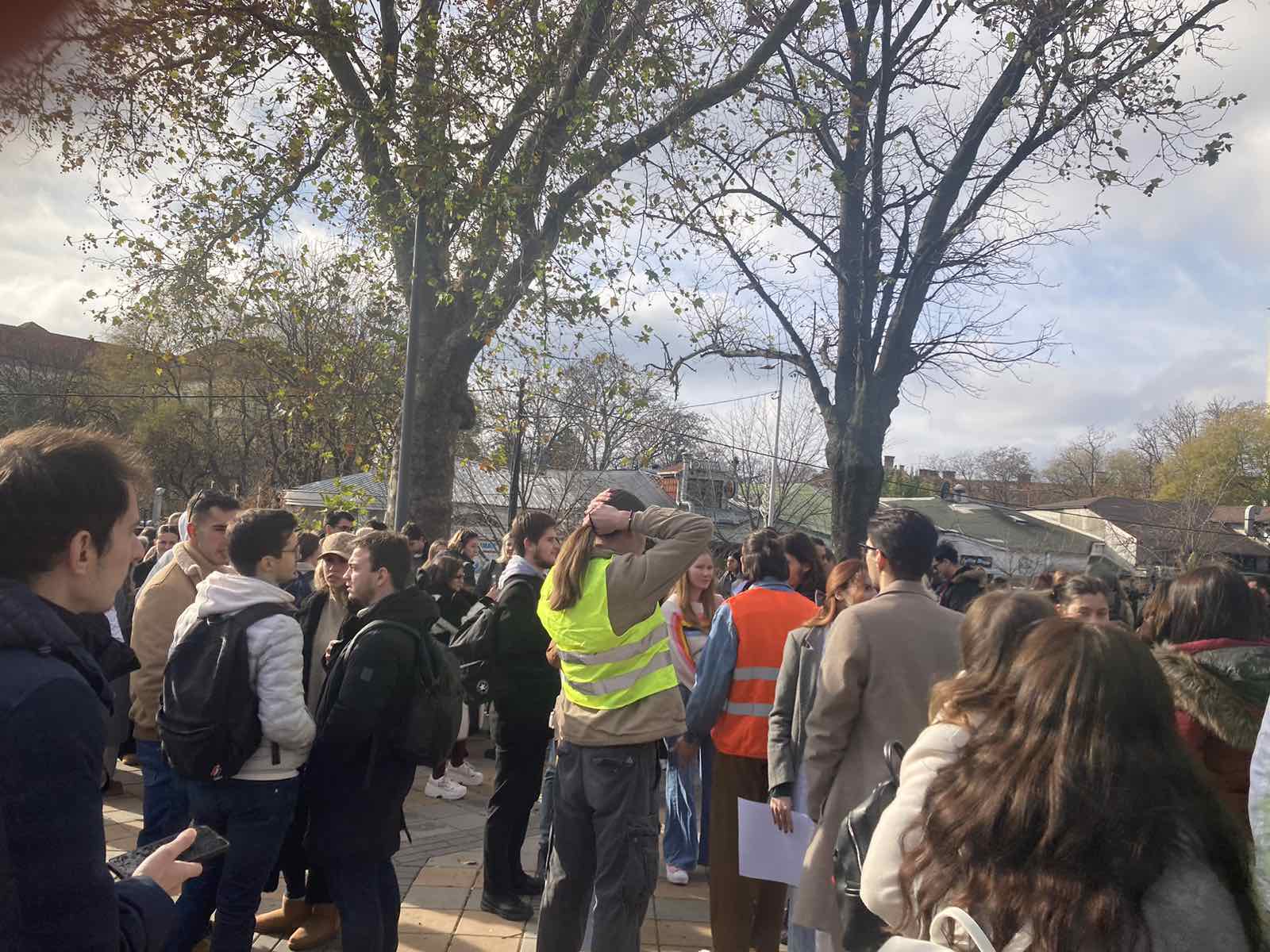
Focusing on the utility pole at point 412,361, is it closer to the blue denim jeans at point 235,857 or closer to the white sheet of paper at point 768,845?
the blue denim jeans at point 235,857

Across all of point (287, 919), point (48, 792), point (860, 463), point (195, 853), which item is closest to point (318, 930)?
point (287, 919)

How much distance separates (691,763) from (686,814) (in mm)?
404

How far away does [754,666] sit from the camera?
4805 millimetres

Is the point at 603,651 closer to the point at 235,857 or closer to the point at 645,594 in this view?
the point at 645,594

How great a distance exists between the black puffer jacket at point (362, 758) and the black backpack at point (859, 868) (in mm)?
2067

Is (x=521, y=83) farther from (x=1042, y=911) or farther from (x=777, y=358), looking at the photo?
(x=1042, y=911)

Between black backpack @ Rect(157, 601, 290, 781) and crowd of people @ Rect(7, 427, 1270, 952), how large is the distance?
0.6 inches

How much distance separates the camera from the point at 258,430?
4062 centimetres

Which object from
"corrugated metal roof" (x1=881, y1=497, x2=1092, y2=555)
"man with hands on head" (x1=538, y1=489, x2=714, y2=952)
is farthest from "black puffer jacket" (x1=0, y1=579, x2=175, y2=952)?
"corrugated metal roof" (x1=881, y1=497, x2=1092, y2=555)

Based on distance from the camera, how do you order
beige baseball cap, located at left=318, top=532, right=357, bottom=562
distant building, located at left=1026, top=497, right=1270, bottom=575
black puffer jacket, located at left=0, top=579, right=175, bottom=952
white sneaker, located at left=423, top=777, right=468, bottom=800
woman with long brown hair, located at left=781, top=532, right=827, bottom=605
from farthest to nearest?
distant building, located at left=1026, top=497, right=1270, bottom=575, white sneaker, located at left=423, top=777, right=468, bottom=800, woman with long brown hair, located at left=781, top=532, right=827, bottom=605, beige baseball cap, located at left=318, top=532, right=357, bottom=562, black puffer jacket, located at left=0, top=579, right=175, bottom=952

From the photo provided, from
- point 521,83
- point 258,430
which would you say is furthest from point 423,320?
point 258,430

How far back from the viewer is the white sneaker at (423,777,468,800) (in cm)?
725

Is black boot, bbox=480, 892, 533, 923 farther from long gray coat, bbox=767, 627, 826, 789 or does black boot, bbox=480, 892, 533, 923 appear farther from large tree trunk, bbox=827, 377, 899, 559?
large tree trunk, bbox=827, 377, 899, 559

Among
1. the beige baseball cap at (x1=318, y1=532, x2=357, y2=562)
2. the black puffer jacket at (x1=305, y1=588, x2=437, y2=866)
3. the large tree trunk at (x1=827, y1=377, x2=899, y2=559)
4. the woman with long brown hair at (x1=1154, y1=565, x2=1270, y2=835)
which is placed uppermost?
the large tree trunk at (x1=827, y1=377, x2=899, y2=559)
